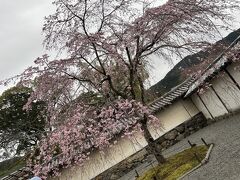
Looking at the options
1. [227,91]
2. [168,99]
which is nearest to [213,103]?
[227,91]

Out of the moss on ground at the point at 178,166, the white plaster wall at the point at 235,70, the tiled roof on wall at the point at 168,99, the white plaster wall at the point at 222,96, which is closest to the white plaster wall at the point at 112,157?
the tiled roof on wall at the point at 168,99

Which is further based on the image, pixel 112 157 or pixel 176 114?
pixel 176 114

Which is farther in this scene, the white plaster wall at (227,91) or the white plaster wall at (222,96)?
the white plaster wall at (227,91)

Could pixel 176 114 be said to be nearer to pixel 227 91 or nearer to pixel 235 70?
pixel 227 91

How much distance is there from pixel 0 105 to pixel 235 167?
29.3 meters

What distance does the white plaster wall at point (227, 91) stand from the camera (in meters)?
17.8

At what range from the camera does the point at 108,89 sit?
42.9ft

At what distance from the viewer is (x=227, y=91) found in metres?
18.7

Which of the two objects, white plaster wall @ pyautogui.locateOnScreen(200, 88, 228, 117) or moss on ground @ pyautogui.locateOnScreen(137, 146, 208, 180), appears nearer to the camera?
moss on ground @ pyautogui.locateOnScreen(137, 146, 208, 180)

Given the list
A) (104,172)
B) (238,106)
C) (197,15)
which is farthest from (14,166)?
(197,15)

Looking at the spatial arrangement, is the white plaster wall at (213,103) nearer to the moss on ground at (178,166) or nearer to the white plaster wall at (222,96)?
the white plaster wall at (222,96)

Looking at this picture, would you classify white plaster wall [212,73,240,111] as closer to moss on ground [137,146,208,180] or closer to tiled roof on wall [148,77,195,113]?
tiled roof on wall [148,77,195,113]

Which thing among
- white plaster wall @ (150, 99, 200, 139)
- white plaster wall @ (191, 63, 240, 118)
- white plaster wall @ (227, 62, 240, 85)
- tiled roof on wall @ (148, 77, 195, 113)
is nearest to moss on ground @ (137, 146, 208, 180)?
white plaster wall @ (227, 62, 240, 85)

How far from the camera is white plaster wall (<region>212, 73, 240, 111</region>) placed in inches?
703
